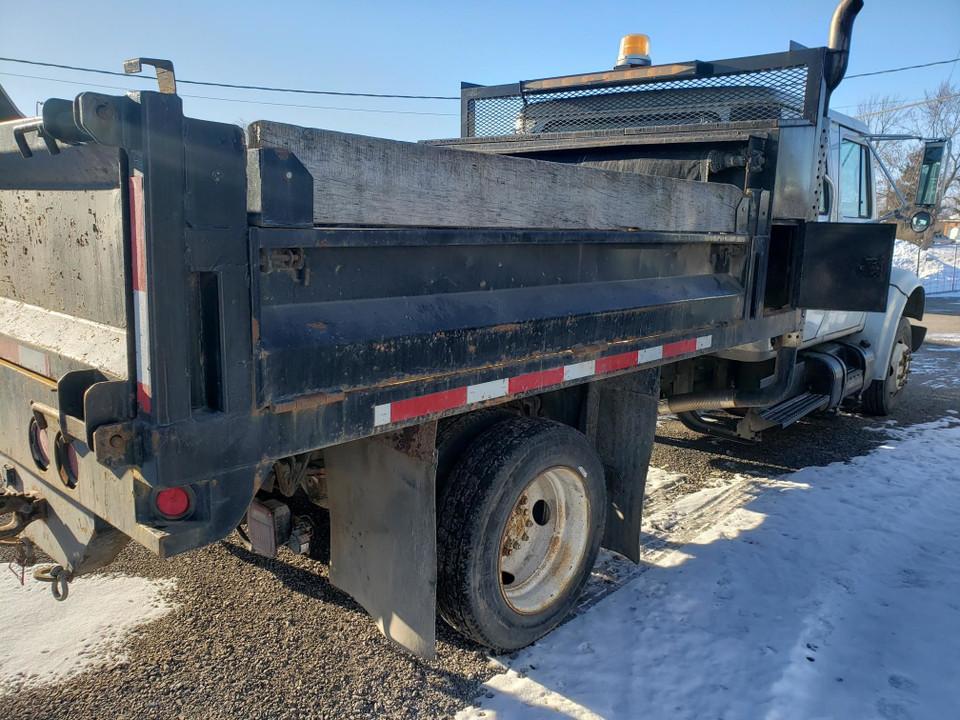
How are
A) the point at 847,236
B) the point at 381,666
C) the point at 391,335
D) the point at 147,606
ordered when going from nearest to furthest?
the point at 391,335 → the point at 381,666 → the point at 147,606 → the point at 847,236

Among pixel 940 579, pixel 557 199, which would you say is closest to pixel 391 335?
pixel 557 199

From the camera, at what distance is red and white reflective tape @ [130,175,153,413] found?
177 centimetres

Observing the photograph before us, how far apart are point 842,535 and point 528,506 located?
2.27 metres

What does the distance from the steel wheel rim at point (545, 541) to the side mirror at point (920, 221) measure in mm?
4101

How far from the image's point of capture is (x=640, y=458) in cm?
362

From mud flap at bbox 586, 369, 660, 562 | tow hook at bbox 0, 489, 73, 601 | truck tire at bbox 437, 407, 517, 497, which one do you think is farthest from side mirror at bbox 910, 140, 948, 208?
tow hook at bbox 0, 489, 73, 601

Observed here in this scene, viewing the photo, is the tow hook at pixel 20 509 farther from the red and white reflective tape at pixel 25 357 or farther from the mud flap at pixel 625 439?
the mud flap at pixel 625 439

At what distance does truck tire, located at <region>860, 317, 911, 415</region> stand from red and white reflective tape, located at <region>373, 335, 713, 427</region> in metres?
4.59

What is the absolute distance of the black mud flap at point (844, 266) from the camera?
3.98 metres

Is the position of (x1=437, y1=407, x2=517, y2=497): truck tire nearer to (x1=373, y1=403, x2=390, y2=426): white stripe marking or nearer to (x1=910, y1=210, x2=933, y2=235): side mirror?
(x1=373, y1=403, x2=390, y2=426): white stripe marking

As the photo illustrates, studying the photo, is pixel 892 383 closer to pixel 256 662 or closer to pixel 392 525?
pixel 392 525

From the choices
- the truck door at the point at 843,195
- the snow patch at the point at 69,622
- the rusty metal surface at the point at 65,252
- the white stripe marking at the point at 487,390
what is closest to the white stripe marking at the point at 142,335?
the rusty metal surface at the point at 65,252

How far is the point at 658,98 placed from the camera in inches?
196

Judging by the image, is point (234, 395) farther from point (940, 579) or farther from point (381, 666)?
point (940, 579)
